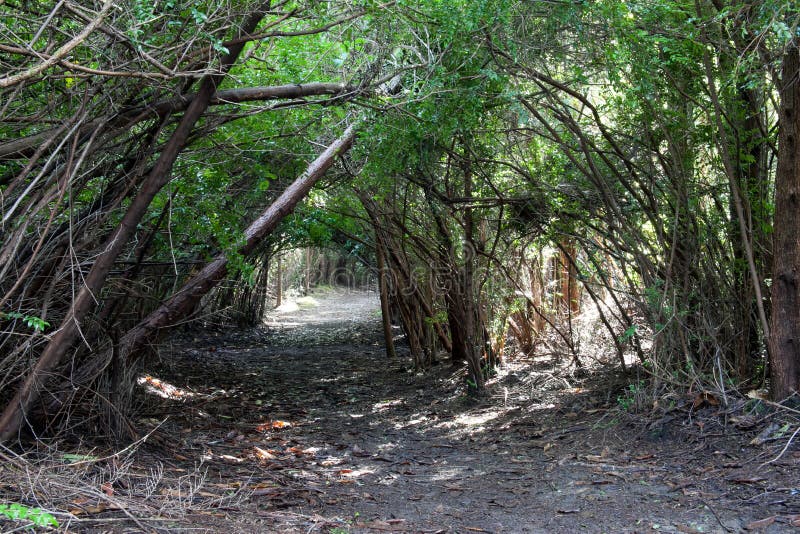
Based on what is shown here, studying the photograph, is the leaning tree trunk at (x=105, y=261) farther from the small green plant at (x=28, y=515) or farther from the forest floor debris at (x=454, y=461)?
the small green plant at (x=28, y=515)

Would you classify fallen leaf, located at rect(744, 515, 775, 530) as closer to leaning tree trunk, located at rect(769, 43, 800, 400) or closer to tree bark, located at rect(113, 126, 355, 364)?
leaning tree trunk, located at rect(769, 43, 800, 400)

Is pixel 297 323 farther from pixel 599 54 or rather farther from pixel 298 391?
pixel 599 54

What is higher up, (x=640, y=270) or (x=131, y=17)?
(x=131, y=17)

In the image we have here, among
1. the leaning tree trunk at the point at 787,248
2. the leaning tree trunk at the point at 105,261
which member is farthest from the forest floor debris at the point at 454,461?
the leaning tree trunk at the point at 105,261

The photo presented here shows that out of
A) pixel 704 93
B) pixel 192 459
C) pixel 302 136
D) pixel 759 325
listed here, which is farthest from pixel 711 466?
pixel 302 136

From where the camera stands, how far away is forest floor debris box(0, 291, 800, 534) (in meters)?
3.75

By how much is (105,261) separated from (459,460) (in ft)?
10.4

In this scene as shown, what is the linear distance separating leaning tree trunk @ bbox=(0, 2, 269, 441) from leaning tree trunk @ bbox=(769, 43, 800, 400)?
3661mm

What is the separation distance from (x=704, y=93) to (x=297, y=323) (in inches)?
580

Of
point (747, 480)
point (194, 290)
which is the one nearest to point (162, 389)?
point (194, 290)

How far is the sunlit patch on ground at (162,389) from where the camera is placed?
7.78 meters

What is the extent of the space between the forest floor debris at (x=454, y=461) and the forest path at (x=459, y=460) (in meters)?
0.02

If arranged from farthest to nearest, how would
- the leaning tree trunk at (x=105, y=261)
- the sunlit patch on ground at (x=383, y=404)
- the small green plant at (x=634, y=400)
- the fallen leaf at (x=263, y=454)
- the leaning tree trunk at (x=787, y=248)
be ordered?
the sunlit patch on ground at (x=383, y=404), the small green plant at (x=634, y=400), the fallen leaf at (x=263, y=454), the leaning tree trunk at (x=787, y=248), the leaning tree trunk at (x=105, y=261)

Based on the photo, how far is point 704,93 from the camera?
578 centimetres
